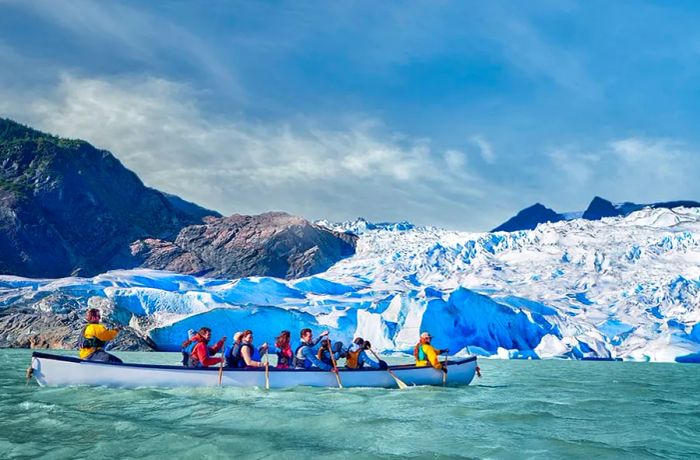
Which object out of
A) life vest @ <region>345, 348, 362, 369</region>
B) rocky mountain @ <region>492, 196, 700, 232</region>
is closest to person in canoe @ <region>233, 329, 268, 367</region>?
life vest @ <region>345, 348, 362, 369</region>

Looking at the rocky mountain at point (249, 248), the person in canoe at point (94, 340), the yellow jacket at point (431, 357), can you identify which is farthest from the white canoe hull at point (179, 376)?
the rocky mountain at point (249, 248)

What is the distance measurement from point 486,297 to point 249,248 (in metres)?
81.9

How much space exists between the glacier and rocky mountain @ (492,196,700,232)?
182 ft

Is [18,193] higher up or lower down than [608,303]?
higher up

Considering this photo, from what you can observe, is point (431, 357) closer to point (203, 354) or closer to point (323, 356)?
point (323, 356)

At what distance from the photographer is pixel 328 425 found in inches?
397

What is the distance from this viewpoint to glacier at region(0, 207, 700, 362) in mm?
51312

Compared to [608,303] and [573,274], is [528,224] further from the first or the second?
[608,303]

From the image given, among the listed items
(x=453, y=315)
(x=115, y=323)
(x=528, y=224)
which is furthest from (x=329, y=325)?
(x=528, y=224)

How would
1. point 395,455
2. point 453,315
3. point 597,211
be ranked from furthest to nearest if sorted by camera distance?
point 597,211, point 453,315, point 395,455

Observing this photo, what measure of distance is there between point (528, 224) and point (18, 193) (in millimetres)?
136209

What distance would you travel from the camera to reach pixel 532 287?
82625 mm

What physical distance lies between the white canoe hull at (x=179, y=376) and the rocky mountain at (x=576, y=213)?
135m

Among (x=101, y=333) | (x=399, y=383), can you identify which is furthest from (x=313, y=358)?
(x=101, y=333)
